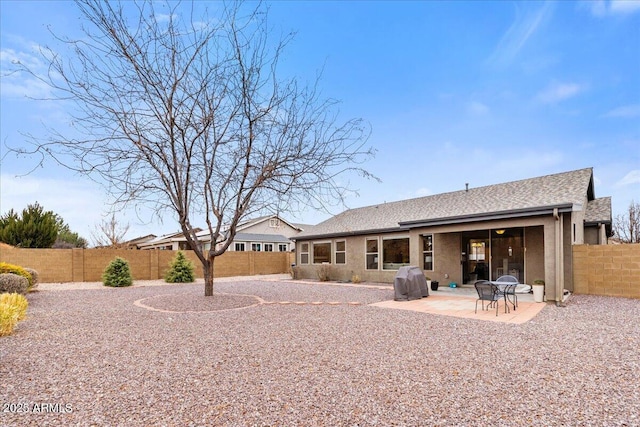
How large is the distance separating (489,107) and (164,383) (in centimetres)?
1433

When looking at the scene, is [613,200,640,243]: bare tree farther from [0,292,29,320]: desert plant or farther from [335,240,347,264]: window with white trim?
[0,292,29,320]: desert plant

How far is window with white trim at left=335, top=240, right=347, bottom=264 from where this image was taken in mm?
18505

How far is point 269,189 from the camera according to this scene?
1065cm

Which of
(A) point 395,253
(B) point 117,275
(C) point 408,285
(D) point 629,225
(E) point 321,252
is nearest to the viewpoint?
(C) point 408,285

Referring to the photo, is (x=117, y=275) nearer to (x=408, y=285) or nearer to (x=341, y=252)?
(x=341, y=252)

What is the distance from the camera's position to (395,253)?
53.0 ft

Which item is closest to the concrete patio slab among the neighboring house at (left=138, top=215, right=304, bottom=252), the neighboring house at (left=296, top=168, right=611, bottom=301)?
the neighboring house at (left=296, top=168, right=611, bottom=301)

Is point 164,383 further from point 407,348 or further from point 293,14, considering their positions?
point 293,14

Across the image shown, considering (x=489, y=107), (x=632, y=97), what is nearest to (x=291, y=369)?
(x=489, y=107)

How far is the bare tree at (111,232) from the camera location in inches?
1159

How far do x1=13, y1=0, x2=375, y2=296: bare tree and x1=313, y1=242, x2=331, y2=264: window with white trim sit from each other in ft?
29.8

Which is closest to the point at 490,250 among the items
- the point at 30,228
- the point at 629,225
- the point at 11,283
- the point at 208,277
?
the point at 208,277

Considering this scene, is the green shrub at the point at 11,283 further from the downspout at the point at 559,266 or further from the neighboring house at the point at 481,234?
the downspout at the point at 559,266

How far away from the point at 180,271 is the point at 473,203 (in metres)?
15.3
